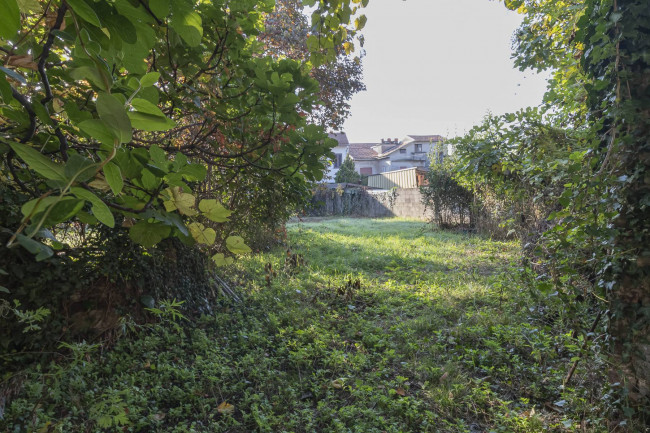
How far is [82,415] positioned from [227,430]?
2.79ft

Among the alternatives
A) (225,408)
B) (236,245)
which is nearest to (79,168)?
(236,245)

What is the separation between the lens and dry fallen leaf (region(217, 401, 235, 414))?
2408 millimetres

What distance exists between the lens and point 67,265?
2600 millimetres

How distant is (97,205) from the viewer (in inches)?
15.9

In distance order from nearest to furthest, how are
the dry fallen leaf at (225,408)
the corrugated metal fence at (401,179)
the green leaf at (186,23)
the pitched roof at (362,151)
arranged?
the green leaf at (186,23), the dry fallen leaf at (225,408), the corrugated metal fence at (401,179), the pitched roof at (362,151)

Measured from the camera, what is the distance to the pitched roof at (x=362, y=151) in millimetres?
39062

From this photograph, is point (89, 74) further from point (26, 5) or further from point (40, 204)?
point (26, 5)

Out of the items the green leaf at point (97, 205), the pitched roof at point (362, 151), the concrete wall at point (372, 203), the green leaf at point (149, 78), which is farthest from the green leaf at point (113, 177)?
the pitched roof at point (362, 151)

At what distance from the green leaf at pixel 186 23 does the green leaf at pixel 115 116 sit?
0.39 metres

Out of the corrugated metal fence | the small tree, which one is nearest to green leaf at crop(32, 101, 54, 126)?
the corrugated metal fence

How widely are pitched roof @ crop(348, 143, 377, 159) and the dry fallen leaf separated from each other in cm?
3655

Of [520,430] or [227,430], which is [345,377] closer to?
[227,430]

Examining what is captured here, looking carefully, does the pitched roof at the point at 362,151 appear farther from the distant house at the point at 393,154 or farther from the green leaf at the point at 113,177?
the green leaf at the point at 113,177

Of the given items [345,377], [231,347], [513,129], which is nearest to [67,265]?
[231,347]
